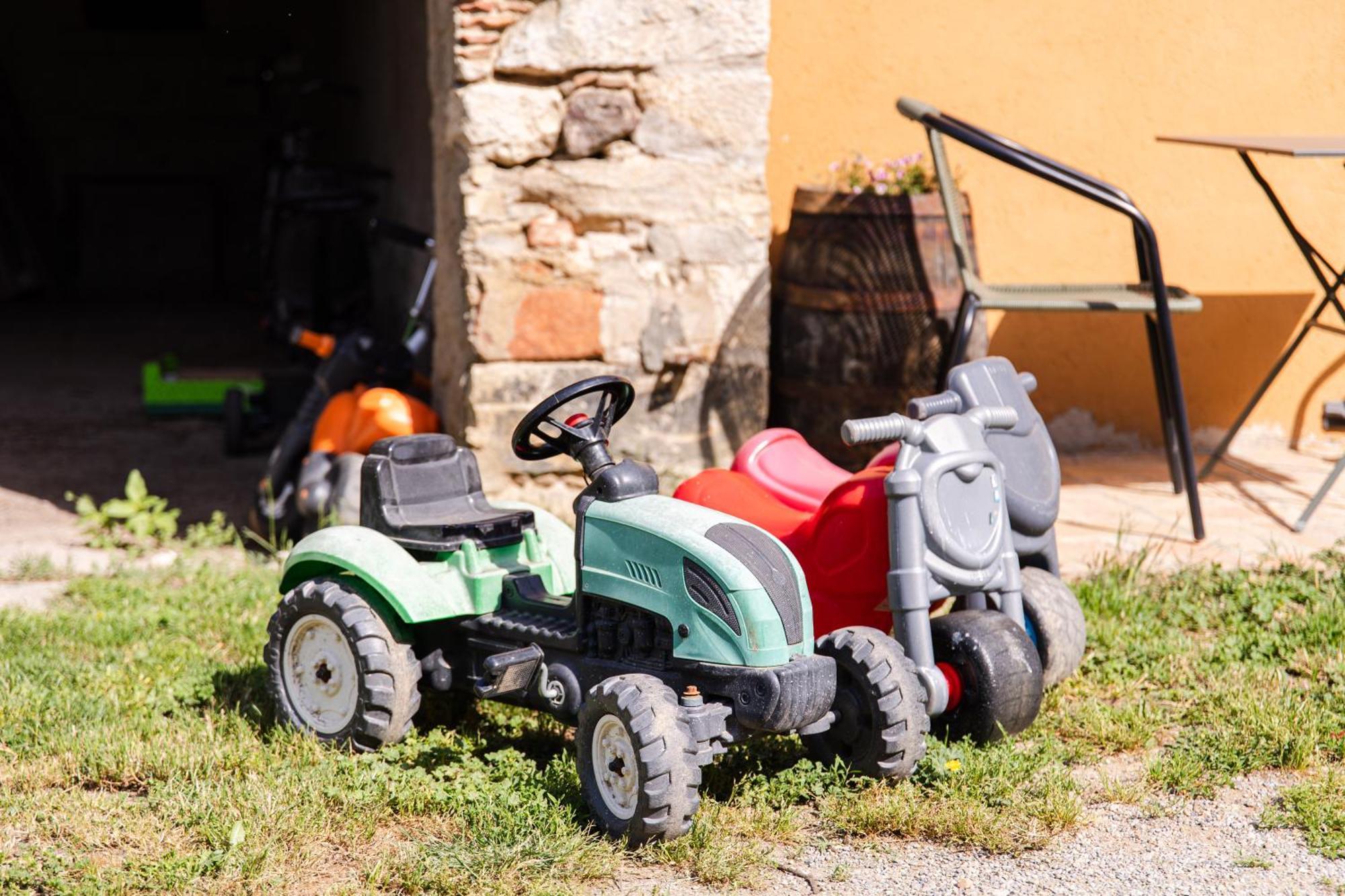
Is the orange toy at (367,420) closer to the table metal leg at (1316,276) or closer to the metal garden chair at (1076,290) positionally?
the metal garden chair at (1076,290)

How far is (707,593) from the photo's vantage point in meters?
2.73

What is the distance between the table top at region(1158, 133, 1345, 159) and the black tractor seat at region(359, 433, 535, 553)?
252 cm

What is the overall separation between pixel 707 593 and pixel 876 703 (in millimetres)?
411

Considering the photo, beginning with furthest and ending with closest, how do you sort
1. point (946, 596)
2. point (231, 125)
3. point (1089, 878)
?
point (231, 125), point (946, 596), point (1089, 878)

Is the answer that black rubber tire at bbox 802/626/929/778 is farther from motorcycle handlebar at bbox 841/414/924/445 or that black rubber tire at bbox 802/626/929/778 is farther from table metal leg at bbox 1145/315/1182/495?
table metal leg at bbox 1145/315/1182/495

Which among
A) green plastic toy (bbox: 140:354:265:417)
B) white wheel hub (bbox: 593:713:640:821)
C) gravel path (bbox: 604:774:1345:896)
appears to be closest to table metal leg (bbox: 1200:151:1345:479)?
gravel path (bbox: 604:774:1345:896)

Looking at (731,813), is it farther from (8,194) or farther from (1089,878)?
(8,194)

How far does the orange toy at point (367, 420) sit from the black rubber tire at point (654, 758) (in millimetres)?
2255

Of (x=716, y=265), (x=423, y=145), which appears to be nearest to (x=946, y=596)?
(x=716, y=265)

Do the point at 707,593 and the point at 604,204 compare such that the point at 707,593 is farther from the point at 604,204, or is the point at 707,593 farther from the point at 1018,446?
the point at 604,204

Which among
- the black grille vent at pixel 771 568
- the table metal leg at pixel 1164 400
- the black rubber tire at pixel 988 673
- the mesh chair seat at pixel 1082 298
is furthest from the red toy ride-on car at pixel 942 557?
the table metal leg at pixel 1164 400

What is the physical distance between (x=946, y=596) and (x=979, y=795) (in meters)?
0.43

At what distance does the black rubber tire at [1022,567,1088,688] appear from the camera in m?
3.41

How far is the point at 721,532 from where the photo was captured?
281 centimetres
